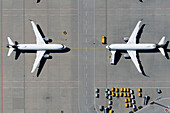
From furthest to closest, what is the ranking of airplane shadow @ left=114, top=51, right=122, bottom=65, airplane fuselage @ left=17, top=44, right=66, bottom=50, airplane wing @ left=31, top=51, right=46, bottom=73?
airplane shadow @ left=114, top=51, right=122, bottom=65, airplane wing @ left=31, top=51, right=46, bottom=73, airplane fuselage @ left=17, top=44, right=66, bottom=50

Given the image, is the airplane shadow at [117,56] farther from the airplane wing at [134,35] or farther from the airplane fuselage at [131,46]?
the airplane wing at [134,35]

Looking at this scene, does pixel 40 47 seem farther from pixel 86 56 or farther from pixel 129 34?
pixel 129 34

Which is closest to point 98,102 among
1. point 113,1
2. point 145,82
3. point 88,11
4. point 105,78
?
point 105,78

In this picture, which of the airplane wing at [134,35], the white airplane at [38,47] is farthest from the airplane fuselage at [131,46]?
the white airplane at [38,47]

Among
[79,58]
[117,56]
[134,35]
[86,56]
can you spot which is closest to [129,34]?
[134,35]

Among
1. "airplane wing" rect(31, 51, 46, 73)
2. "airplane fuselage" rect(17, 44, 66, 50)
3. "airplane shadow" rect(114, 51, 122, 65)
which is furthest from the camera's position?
"airplane shadow" rect(114, 51, 122, 65)

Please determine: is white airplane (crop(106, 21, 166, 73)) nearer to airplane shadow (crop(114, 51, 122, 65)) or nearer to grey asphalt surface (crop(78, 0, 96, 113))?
airplane shadow (crop(114, 51, 122, 65))

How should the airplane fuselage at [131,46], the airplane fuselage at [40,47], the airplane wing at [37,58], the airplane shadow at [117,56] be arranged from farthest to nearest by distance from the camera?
the airplane shadow at [117,56], the airplane wing at [37,58], the airplane fuselage at [40,47], the airplane fuselage at [131,46]

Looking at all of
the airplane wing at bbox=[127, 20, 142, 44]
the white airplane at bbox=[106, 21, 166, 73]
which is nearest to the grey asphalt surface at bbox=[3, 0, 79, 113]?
the white airplane at bbox=[106, 21, 166, 73]
